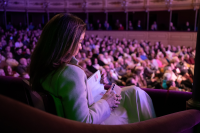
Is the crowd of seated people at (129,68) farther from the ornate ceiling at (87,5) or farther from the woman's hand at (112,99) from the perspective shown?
the ornate ceiling at (87,5)

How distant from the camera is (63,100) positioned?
3.30 ft

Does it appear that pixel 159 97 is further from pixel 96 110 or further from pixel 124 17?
pixel 124 17

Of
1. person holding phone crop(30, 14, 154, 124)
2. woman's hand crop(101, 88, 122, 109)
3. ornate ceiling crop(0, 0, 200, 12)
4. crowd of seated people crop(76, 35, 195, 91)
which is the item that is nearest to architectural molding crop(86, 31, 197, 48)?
ornate ceiling crop(0, 0, 200, 12)

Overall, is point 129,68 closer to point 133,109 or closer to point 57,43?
point 133,109

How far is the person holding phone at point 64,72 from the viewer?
99cm

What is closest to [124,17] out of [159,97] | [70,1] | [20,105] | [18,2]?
[70,1]

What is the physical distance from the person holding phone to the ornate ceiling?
46.7 ft

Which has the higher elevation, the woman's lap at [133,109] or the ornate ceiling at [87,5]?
the ornate ceiling at [87,5]

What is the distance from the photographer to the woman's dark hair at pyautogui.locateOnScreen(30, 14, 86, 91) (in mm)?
1054

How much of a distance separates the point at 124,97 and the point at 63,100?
0.64 m

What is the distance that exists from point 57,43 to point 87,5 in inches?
590

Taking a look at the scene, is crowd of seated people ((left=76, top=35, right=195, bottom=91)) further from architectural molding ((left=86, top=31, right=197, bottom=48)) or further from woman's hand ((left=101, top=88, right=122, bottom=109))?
architectural molding ((left=86, top=31, right=197, bottom=48))

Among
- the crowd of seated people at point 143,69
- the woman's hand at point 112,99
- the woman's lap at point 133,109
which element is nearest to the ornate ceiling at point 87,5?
the crowd of seated people at point 143,69

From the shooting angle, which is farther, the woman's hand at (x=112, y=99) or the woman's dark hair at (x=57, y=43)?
the woman's hand at (x=112, y=99)
